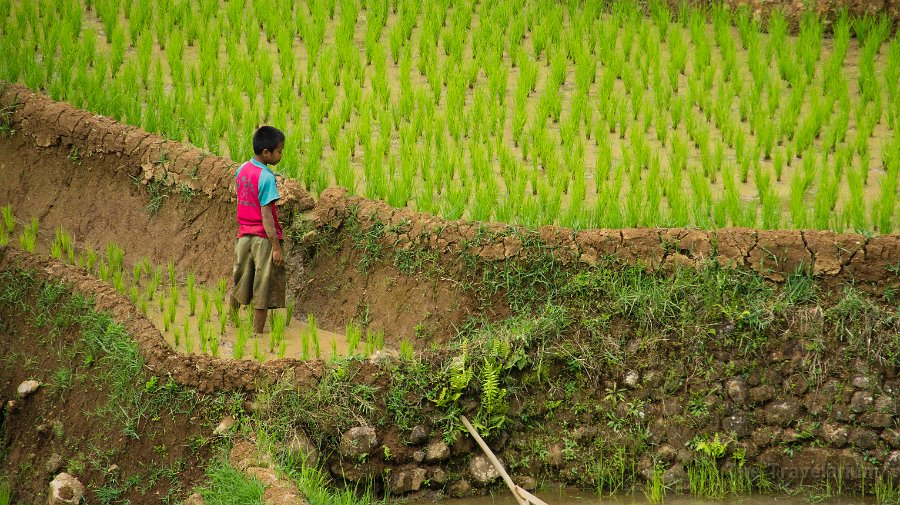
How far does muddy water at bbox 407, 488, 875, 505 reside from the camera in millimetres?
5504

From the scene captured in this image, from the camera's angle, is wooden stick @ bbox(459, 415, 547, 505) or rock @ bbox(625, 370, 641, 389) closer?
wooden stick @ bbox(459, 415, 547, 505)

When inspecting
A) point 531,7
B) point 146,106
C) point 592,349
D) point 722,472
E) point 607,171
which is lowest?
point 722,472

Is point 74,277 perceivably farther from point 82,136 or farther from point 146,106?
point 146,106

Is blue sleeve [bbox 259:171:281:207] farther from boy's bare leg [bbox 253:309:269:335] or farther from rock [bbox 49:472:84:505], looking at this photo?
rock [bbox 49:472:84:505]

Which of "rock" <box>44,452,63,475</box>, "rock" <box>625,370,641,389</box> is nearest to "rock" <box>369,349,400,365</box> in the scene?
"rock" <box>625,370,641,389</box>

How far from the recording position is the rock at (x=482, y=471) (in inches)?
222

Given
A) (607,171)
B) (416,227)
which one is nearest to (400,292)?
(416,227)

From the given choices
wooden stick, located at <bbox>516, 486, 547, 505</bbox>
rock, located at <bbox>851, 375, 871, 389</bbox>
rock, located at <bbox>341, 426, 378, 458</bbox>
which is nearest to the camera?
wooden stick, located at <bbox>516, 486, 547, 505</bbox>

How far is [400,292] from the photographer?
20.4 feet

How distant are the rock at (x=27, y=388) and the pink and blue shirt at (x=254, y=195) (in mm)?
1355

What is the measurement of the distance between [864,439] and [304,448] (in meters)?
2.79

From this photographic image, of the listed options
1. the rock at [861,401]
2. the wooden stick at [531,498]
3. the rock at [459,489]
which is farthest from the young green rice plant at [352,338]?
the rock at [861,401]

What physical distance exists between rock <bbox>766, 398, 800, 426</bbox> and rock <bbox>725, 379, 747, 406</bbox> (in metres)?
0.14

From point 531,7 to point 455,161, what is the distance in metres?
3.01
